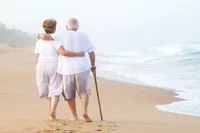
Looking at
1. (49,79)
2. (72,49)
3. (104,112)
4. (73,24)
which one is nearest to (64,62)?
(72,49)

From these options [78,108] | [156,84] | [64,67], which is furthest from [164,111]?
[156,84]

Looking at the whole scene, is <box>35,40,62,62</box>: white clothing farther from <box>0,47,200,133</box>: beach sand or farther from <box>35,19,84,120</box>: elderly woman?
<box>0,47,200,133</box>: beach sand

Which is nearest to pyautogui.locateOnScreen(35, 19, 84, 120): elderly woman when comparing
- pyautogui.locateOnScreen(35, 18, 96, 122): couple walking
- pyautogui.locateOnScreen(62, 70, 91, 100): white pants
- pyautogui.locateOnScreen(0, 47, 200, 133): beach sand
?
pyautogui.locateOnScreen(35, 18, 96, 122): couple walking

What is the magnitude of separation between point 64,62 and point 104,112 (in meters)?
3.04

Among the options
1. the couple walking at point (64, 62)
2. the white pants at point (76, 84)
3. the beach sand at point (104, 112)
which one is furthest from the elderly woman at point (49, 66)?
the beach sand at point (104, 112)

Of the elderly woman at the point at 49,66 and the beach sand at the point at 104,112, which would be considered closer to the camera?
the beach sand at the point at 104,112

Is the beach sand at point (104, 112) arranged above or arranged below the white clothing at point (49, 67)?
below

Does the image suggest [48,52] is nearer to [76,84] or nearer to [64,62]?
[64,62]

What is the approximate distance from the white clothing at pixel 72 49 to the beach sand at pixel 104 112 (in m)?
0.78

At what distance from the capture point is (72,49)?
743 centimetres

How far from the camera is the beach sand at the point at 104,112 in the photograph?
A: 7016mm

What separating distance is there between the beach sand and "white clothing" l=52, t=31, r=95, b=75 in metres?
0.78

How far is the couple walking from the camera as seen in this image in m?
7.40

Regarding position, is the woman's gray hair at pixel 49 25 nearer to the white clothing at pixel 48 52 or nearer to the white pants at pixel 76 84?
the white clothing at pixel 48 52
